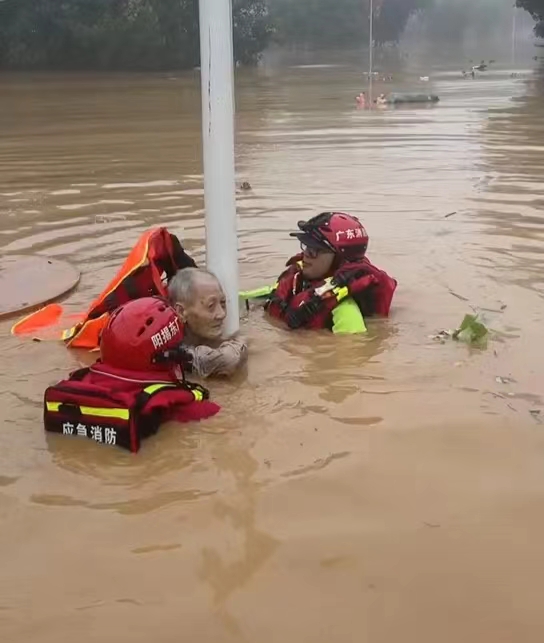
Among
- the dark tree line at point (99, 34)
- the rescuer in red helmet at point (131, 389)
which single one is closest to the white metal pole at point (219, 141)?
the rescuer in red helmet at point (131, 389)

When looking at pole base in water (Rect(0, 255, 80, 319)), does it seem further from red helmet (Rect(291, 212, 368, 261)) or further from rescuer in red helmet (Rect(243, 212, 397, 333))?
red helmet (Rect(291, 212, 368, 261))

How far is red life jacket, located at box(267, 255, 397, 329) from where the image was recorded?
208 inches

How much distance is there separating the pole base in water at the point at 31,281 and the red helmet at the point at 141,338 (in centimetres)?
199

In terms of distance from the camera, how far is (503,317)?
215 inches

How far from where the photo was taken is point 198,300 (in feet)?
15.1

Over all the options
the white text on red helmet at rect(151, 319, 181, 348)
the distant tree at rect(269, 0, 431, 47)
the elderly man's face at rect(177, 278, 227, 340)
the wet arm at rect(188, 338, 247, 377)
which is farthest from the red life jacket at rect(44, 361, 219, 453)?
the distant tree at rect(269, 0, 431, 47)

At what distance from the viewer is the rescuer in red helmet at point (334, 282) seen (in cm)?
529

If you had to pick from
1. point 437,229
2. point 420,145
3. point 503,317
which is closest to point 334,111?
point 420,145

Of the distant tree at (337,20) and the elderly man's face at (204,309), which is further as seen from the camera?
the distant tree at (337,20)

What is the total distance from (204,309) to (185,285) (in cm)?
15

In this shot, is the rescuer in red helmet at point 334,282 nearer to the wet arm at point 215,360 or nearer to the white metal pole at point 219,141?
the white metal pole at point 219,141

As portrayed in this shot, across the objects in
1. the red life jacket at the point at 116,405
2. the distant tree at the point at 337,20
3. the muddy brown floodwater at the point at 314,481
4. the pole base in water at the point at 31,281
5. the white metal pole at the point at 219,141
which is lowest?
the muddy brown floodwater at the point at 314,481

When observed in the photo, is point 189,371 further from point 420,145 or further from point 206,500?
point 420,145

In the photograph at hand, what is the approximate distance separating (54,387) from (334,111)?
54.6 ft
